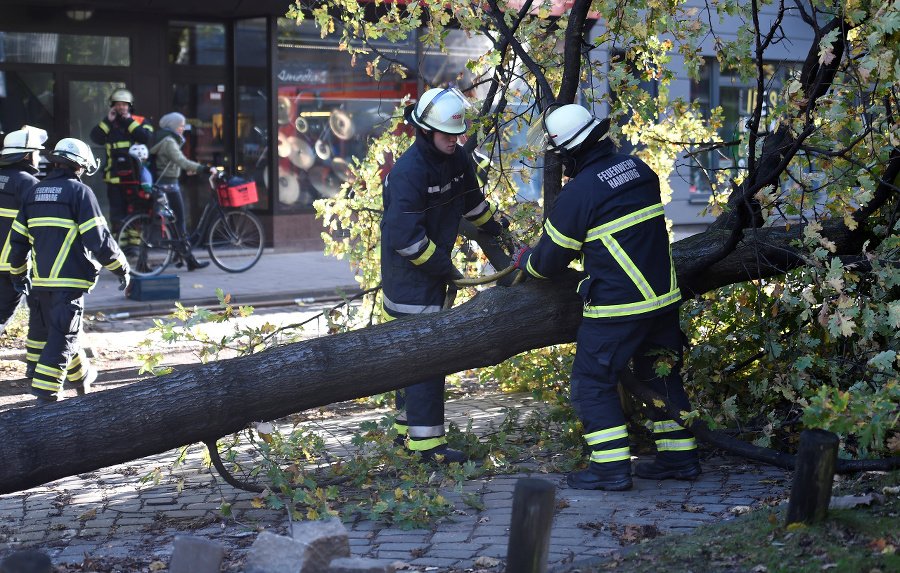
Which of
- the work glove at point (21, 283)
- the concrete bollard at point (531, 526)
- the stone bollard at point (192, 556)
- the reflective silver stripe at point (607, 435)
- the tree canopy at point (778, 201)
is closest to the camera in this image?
the concrete bollard at point (531, 526)

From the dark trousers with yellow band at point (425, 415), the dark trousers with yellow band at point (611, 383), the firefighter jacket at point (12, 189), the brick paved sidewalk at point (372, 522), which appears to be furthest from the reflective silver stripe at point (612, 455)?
the firefighter jacket at point (12, 189)

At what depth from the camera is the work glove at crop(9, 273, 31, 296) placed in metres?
6.57

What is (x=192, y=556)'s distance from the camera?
10.8ft

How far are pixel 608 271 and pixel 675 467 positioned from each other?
3.42ft

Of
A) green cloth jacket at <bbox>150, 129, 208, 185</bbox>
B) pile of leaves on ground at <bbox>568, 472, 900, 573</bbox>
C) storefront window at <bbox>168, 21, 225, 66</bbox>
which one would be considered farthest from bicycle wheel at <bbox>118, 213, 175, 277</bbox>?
pile of leaves on ground at <bbox>568, 472, 900, 573</bbox>

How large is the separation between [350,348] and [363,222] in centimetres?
239

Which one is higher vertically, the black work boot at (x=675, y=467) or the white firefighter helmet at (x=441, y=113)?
the white firefighter helmet at (x=441, y=113)

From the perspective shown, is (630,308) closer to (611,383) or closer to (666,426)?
(611,383)

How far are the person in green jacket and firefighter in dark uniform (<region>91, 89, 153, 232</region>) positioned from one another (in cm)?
21

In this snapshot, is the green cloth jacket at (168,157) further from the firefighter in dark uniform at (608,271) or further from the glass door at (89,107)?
the firefighter in dark uniform at (608,271)

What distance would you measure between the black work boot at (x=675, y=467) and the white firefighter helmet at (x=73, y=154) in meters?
4.11

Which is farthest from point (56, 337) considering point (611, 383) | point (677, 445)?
point (677, 445)

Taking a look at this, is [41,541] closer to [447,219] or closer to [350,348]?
[350,348]

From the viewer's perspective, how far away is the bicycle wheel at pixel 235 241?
12133mm
